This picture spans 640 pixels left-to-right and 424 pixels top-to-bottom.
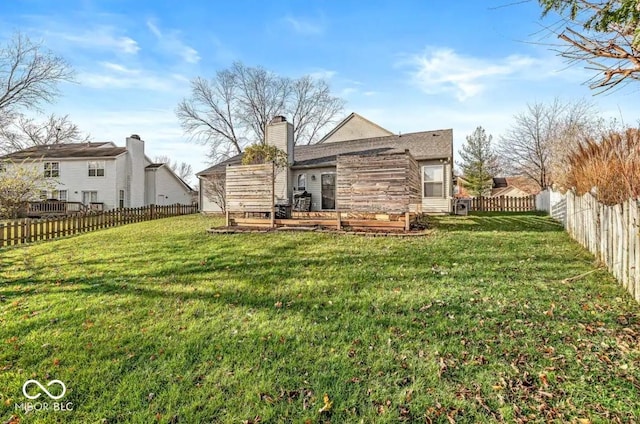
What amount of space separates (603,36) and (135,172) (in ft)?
95.6

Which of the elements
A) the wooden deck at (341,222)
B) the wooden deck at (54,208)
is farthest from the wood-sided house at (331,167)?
the wooden deck at (54,208)

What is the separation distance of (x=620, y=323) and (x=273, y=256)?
5134 mm

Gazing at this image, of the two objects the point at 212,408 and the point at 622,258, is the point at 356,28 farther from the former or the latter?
the point at 212,408

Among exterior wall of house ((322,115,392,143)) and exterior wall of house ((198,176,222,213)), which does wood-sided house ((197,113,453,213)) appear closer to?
exterior wall of house ((198,176,222,213))

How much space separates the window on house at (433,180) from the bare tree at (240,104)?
830 inches

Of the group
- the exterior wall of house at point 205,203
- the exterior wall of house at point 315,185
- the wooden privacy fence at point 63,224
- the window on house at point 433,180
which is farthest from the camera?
the exterior wall of house at point 205,203

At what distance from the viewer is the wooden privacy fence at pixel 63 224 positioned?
31.4ft

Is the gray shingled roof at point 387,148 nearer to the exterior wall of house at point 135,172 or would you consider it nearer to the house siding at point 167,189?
the exterior wall of house at point 135,172

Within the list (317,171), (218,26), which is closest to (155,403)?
(218,26)

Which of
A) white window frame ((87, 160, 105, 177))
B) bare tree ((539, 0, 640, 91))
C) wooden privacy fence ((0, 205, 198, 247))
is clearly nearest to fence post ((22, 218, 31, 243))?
wooden privacy fence ((0, 205, 198, 247))

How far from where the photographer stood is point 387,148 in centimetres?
1675

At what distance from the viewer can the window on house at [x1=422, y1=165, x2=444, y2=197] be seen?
15.2 metres

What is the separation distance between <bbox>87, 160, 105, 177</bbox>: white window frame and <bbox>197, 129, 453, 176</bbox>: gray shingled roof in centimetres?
1075

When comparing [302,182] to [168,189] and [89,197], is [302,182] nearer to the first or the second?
[168,189]
